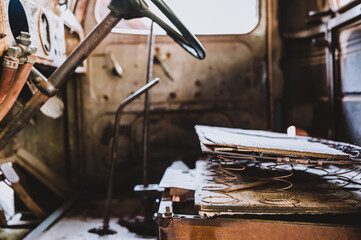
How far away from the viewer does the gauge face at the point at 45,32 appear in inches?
67.5

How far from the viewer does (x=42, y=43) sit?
171cm

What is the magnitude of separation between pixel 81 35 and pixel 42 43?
2.52 ft

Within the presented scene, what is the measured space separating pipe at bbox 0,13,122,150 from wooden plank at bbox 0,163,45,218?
60cm

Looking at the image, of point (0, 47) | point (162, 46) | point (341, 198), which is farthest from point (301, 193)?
point (162, 46)

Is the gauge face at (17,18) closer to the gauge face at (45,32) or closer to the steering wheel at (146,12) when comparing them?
the gauge face at (45,32)

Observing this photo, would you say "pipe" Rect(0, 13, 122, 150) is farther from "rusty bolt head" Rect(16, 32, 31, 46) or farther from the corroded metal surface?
the corroded metal surface

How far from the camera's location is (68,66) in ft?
4.94

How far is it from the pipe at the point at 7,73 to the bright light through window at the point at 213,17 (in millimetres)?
1552

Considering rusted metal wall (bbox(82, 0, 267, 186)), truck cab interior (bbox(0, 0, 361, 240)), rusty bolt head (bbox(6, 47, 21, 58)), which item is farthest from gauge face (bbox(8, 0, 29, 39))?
rusted metal wall (bbox(82, 0, 267, 186))

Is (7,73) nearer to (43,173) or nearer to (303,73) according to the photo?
(43,173)

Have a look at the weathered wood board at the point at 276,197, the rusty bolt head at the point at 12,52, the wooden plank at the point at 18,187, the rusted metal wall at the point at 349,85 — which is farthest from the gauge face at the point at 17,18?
the rusted metal wall at the point at 349,85

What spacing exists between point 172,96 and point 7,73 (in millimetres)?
1628

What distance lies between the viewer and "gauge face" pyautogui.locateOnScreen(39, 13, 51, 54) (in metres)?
1.71

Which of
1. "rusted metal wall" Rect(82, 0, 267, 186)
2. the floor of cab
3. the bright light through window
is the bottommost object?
the floor of cab
